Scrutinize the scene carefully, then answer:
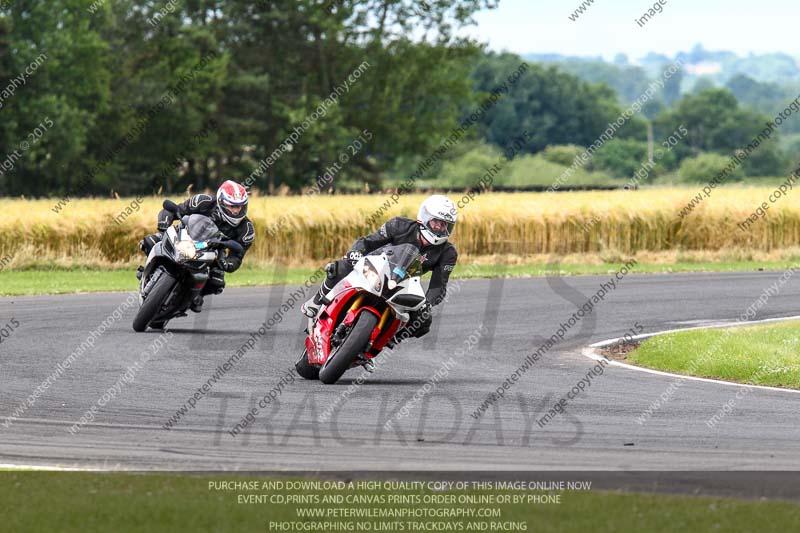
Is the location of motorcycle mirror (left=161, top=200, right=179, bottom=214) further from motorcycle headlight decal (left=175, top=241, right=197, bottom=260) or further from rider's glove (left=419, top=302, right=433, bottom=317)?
rider's glove (left=419, top=302, right=433, bottom=317)

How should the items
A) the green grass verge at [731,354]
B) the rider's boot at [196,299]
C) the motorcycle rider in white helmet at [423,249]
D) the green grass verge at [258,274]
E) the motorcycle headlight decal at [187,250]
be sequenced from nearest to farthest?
Answer: the motorcycle rider in white helmet at [423,249] → the green grass verge at [731,354] → the motorcycle headlight decal at [187,250] → the rider's boot at [196,299] → the green grass verge at [258,274]

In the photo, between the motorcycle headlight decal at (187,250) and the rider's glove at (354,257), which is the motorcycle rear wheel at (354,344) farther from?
the motorcycle headlight decal at (187,250)

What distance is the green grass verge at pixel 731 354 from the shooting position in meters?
13.5

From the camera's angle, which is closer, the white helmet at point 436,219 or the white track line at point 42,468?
the white track line at point 42,468

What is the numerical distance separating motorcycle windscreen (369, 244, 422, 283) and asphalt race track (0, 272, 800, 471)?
3.56ft

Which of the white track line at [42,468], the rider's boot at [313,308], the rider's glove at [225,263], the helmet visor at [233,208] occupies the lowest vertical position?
the rider's glove at [225,263]

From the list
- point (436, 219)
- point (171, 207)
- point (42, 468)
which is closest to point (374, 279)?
point (436, 219)

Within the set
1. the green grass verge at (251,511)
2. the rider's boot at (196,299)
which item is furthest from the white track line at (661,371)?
the green grass verge at (251,511)

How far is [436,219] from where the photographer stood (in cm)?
1253

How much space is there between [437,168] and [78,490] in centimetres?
8291

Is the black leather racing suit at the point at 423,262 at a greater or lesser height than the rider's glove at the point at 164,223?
greater

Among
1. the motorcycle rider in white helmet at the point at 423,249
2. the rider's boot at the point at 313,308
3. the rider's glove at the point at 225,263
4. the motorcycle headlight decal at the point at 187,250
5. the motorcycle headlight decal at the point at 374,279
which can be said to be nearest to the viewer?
the motorcycle headlight decal at the point at 374,279

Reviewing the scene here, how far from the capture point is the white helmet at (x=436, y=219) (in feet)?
41.0

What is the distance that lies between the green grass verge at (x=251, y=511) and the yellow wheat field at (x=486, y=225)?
71.4ft
